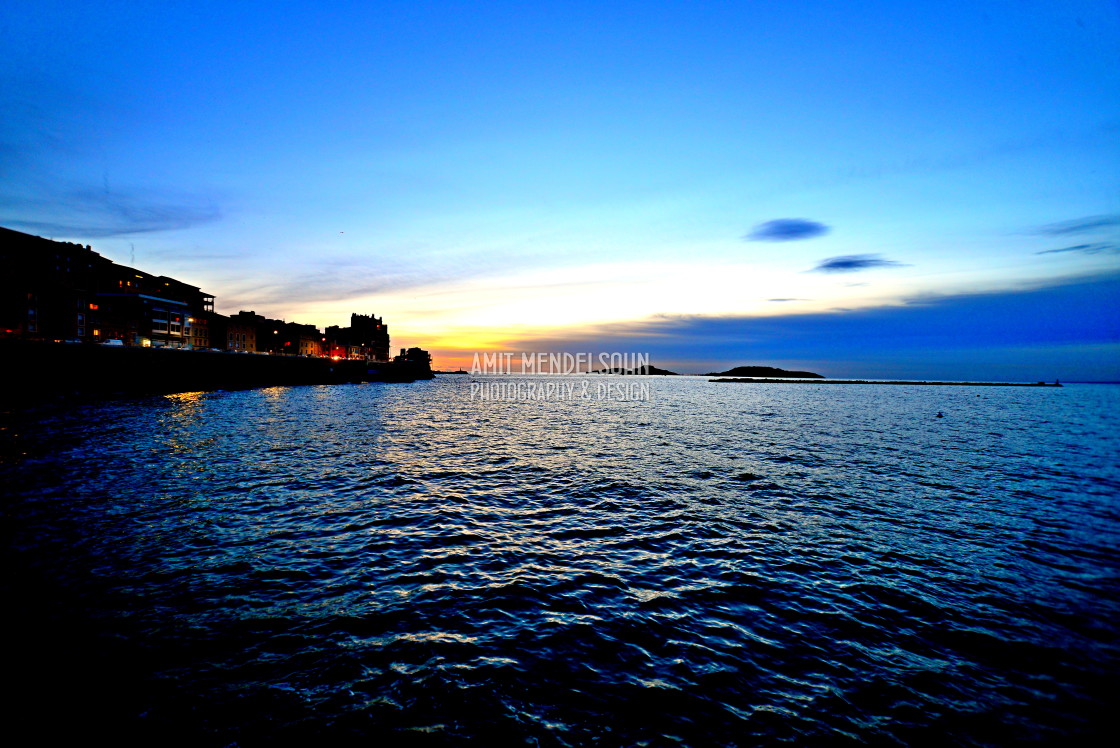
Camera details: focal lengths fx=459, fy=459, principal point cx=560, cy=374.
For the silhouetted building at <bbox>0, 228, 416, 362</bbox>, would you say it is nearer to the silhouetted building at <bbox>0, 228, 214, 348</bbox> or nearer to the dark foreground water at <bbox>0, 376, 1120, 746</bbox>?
the silhouetted building at <bbox>0, 228, 214, 348</bbox>

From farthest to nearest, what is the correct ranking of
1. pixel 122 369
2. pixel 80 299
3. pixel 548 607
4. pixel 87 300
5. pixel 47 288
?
1. pixel 87 300
2. pixel 80 299
3. pixel 47 288
4. pixel 122 369
5. pixel 548 607

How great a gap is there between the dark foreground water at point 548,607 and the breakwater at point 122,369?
57238 mm

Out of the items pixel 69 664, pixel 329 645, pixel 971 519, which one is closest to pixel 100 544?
pixel 69 664

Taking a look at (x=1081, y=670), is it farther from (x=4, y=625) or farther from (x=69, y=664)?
(x=4, y=625)

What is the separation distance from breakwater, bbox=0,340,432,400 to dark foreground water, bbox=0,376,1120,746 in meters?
57.2

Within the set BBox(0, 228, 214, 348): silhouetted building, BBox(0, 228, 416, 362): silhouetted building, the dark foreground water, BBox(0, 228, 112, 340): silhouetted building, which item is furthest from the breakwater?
the dark foreground water

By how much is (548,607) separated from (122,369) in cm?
10517

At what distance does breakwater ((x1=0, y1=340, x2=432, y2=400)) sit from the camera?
6606 cm

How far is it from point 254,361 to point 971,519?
147m

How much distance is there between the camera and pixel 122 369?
8244cm

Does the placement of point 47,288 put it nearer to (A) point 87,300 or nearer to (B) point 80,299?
(B) point 80,299

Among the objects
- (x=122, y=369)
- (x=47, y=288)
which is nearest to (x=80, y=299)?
Answer: (x=47, y=288)

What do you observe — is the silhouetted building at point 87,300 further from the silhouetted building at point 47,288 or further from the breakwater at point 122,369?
the breakwater at point 122,369

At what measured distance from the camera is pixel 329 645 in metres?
10.3
